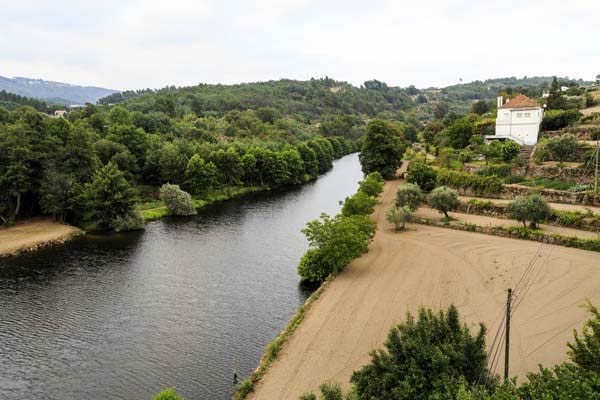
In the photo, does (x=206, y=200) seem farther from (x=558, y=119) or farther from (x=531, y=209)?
(x=558, y=119)

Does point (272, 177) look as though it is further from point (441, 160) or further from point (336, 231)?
point (336, 231)

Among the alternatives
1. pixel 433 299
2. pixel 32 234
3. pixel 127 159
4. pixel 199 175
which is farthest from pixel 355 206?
pixel 127 159

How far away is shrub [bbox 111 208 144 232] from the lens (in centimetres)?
5297

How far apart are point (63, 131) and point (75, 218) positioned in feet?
38.4

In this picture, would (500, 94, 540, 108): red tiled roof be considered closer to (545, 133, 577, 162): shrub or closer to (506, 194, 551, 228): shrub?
(545, 133, 577, 162): shrub

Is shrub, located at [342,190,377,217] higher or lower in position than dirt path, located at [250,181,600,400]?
higher

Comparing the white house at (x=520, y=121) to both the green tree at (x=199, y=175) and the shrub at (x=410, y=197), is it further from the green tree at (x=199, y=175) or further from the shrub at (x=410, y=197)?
the green tree at (x=199, y=175)

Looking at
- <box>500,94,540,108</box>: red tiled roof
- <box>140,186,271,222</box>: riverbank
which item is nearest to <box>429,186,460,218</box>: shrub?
<box>500,94,540,108</box>: red tiled roof

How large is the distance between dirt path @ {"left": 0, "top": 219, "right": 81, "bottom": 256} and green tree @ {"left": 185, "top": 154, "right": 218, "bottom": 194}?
20.5m

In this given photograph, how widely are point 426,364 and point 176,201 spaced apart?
50.1 m

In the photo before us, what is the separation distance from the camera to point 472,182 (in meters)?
52.8

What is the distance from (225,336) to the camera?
90.6ft

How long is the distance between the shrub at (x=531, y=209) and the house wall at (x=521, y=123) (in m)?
22.3

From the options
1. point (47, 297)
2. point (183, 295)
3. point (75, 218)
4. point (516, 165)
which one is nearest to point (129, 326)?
point (183, 295)
